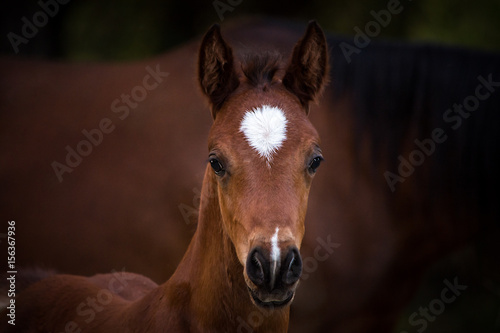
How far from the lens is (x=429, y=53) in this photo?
12.6ft

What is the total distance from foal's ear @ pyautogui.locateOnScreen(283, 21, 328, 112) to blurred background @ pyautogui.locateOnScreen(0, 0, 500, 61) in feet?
11.3

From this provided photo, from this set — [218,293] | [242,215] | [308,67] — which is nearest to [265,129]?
[242,215]

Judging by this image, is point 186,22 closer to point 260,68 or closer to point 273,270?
point 260,68

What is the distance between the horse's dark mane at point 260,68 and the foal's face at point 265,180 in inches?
2.6

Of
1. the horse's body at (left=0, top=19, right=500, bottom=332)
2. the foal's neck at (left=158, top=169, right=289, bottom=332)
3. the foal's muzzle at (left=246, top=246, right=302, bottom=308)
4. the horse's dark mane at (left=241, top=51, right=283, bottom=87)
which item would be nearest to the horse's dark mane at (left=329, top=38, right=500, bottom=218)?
the horse's body at (left=0, top=19, right=500, bottom=332)

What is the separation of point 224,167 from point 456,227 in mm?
2265

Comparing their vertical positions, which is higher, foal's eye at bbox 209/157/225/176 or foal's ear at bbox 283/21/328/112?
foal's ear at bbox 283/21/328/112

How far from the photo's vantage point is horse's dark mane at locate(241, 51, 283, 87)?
226 cm

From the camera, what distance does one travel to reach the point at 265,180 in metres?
1.99

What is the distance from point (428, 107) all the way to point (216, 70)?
197 centimetres

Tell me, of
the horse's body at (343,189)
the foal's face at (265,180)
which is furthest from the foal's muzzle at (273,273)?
the horse's body at (343,189)

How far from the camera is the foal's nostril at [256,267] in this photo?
1.80 m

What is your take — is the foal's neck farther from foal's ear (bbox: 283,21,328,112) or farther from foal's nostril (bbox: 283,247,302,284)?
foal's ear (bbox: 283,21,328,112)

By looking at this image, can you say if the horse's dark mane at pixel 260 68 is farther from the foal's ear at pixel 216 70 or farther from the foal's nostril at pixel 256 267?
the foal's nostril at pixel 256 267
